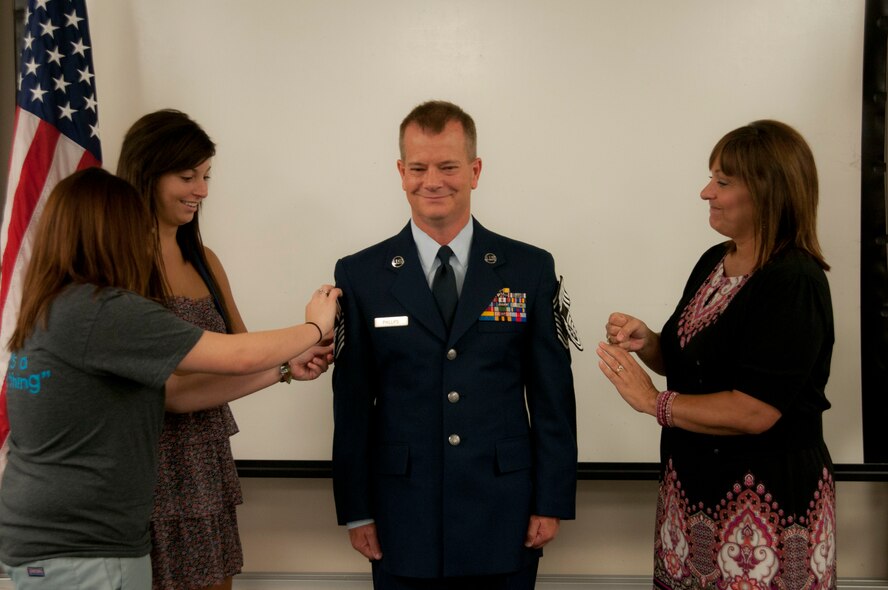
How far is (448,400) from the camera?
1977 mm

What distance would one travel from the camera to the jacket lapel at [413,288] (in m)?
2.00

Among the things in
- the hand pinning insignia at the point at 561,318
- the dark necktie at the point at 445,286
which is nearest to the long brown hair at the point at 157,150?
the dark necktie at the point at 445,286

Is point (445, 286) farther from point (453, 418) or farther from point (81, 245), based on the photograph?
point (81, 245)

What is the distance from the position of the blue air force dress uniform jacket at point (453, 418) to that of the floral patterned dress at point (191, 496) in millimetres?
327

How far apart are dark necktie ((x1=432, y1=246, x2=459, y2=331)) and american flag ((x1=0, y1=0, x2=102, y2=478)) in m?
1.42

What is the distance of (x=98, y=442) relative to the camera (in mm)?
1604

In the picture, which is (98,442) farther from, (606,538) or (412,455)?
(606,538)

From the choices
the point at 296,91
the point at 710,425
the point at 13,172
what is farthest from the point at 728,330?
the point at 13,172

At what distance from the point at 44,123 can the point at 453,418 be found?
68.9 inches

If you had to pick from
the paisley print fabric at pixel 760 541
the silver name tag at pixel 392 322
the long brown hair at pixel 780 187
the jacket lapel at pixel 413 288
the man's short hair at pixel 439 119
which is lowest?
the paisley print fabric at pixel 760 541

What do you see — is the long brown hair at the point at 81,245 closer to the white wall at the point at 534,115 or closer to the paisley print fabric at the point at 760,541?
the white wall at the point at 534,115

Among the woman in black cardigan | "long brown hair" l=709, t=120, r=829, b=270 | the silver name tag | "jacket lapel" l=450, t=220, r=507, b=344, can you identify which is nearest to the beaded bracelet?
the woman in black cardigan

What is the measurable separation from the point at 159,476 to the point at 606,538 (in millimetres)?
1742

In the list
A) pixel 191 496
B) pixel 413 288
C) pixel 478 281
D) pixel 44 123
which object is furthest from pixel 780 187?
pixel 44 123
